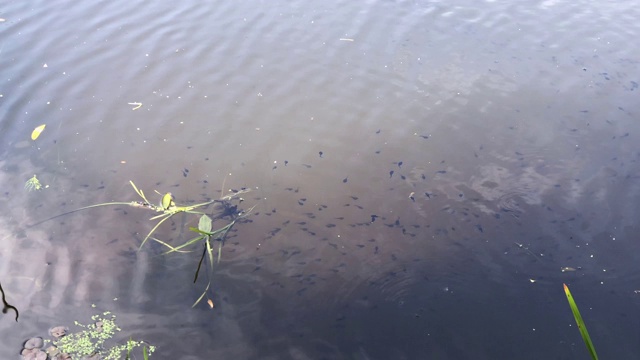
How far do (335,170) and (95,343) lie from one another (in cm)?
204

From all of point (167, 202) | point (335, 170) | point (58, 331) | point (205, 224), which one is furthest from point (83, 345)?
point (335, 170)

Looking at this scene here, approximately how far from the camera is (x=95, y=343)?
310cm

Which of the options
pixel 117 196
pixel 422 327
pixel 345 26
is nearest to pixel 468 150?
pixel 422 327

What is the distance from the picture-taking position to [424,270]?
359cm

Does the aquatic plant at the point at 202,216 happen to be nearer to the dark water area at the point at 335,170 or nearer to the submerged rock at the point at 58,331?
the dark water area at the point at 335,170

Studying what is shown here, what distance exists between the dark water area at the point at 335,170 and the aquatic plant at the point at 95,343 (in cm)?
9

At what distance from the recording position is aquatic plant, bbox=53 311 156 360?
3.04 meters

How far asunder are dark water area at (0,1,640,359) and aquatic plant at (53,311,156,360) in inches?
3.5

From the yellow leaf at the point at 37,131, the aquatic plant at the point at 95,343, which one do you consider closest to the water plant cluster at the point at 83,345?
the aquatic plant at the point at 95,343

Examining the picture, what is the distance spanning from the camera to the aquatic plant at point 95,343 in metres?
3.04

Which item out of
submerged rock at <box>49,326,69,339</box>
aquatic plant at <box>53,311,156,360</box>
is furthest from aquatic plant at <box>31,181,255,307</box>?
submerged rock at <box>49,326,69,339</box>

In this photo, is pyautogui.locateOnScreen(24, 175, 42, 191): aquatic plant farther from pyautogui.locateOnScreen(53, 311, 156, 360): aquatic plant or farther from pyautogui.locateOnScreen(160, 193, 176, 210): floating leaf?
pyautogui.locateOnScreen(53, 311, 156, 360): aquatic plant

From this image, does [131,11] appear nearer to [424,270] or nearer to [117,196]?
[117,196]

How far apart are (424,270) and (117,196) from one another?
2.17 meters
